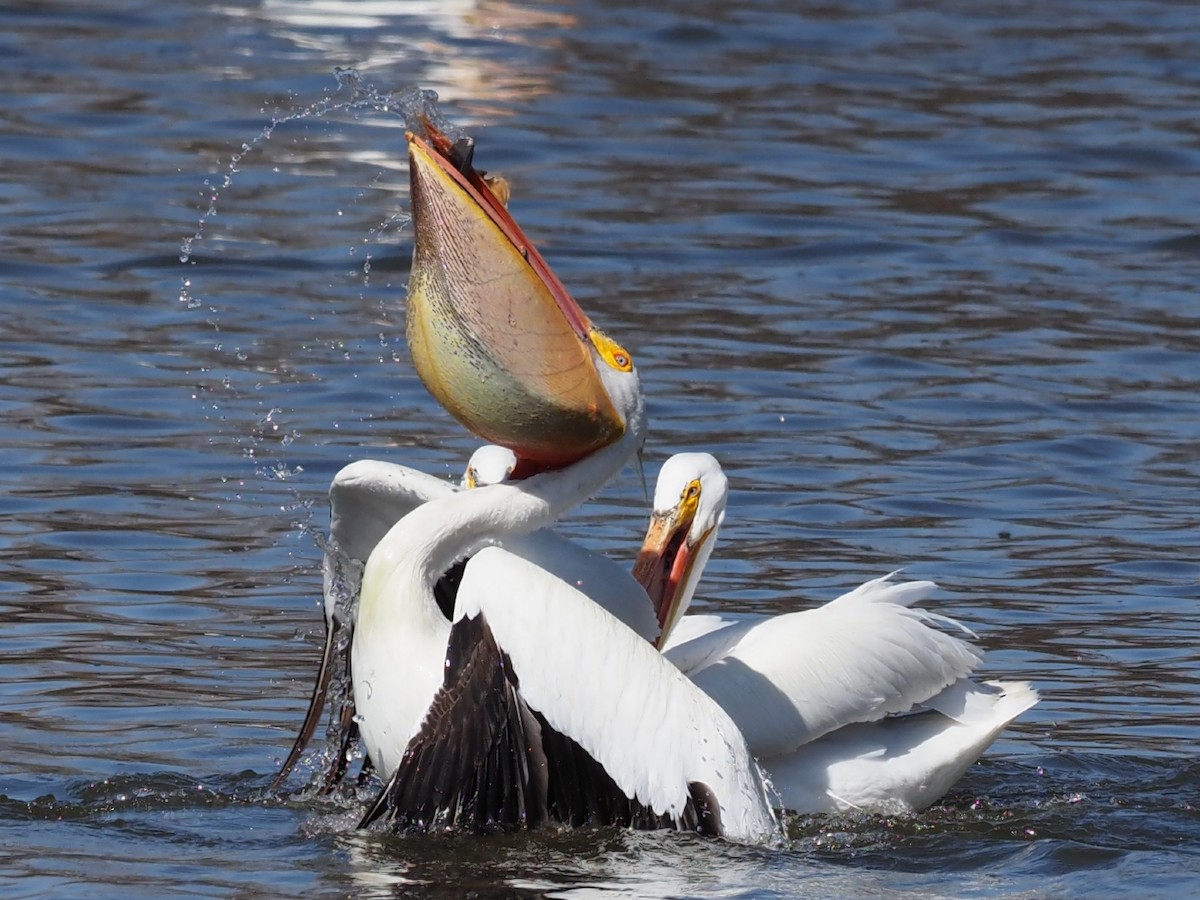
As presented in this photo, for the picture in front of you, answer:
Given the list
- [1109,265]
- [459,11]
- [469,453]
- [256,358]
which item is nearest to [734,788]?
[469,453]

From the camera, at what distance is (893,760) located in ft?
18.9

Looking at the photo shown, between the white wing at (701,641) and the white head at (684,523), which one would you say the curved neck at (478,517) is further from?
the white head at (684,523)

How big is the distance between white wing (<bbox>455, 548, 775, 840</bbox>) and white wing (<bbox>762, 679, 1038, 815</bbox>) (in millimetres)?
565

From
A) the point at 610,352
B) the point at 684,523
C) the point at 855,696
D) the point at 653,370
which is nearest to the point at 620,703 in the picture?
the point at 610,352

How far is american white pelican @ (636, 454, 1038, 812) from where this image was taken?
5.56 m

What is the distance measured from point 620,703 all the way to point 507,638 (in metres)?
0.27

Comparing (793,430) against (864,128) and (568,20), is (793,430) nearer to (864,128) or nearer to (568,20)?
(864,128)

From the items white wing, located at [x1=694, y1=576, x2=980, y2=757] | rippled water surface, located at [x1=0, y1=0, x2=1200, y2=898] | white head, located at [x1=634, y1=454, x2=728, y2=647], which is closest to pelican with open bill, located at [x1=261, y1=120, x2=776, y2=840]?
rippled water surface, located at [x1=0, y1=0, x2=1200, y2=898]

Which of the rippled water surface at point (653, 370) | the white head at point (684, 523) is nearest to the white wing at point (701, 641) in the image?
the white head at point (684, 523)

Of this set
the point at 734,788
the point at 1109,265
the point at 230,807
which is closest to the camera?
the point at 734,788

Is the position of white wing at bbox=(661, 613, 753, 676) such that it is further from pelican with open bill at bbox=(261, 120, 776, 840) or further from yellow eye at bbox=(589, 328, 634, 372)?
yellow eye at bbox=(589, 328, 634, 372)

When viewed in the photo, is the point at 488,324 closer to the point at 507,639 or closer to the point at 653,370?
the point at 507,639

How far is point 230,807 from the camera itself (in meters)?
5.54

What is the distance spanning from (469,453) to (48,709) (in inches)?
108
